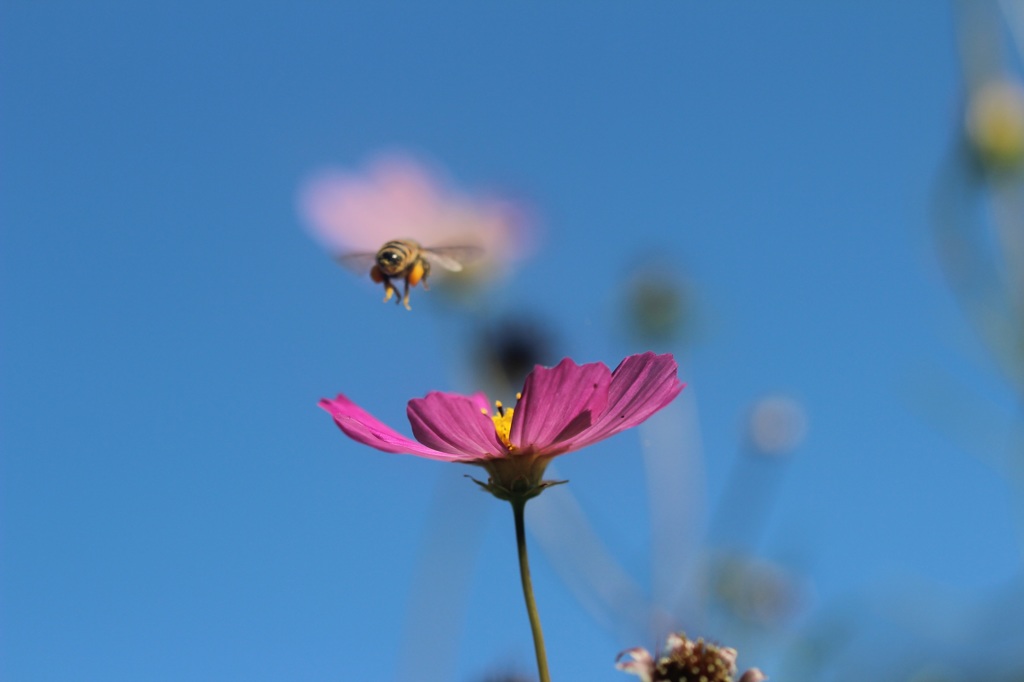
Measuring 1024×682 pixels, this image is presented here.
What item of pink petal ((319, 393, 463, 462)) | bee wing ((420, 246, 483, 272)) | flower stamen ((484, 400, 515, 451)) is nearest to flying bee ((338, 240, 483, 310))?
bee wing ((420, 246, 483, 272))

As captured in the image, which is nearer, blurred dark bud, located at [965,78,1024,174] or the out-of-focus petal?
the out-of-focus petal

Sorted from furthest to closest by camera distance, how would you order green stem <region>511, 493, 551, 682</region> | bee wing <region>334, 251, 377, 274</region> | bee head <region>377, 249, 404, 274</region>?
bee wing <region>334, 251, 377, 274</region> < bee head <region>377, 249, 404, 274</region> < green stem <region>511, 493, 551, 682</region>

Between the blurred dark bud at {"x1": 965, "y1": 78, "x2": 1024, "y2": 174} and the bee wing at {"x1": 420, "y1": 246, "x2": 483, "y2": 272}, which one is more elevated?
the blurred dark bud at {"x1": 965, "y1": 78, "x2": 1024, "y2": 174}

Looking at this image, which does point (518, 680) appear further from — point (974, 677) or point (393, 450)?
point (974, 677)

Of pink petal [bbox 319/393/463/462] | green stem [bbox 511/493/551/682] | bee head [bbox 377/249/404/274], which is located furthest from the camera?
bee head [bbox 377/249/404/274]

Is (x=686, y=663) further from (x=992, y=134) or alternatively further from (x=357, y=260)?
(x=992, y=134)

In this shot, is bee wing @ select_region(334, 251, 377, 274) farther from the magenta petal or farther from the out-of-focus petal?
the out-of-focus petal

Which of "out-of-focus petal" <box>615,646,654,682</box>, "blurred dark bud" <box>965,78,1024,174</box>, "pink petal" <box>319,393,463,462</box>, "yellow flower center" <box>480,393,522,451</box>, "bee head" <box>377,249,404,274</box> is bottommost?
"out-of-focus petal" <box>615,646,654,682</box>

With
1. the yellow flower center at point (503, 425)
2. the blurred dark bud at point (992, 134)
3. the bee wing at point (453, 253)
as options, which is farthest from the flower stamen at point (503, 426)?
the blurred dark bud at point (992, 134)

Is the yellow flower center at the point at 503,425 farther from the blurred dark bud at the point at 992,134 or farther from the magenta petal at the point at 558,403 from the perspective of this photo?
the blurred dark bud at the point at 992,134
